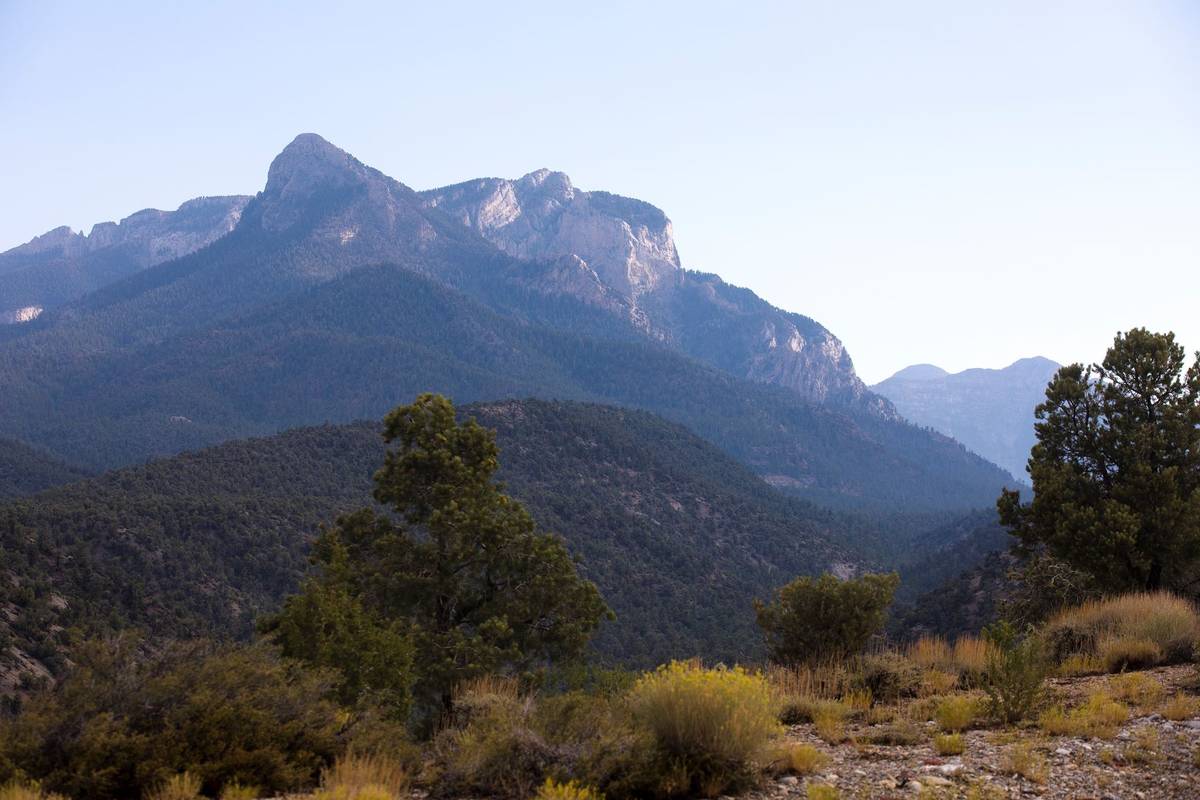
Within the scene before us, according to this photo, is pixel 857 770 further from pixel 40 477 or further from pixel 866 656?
pixel 40 477

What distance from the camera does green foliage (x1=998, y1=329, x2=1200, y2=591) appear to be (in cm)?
2005

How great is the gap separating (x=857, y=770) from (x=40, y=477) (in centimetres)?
11586

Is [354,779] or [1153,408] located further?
[1153,408]

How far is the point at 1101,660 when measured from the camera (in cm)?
1354

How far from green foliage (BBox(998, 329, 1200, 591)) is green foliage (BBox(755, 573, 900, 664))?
5.53 m

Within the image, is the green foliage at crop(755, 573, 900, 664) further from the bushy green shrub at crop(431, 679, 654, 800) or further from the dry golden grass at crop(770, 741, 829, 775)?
the bushy green shrub at crop(431, 679, 654, 800)

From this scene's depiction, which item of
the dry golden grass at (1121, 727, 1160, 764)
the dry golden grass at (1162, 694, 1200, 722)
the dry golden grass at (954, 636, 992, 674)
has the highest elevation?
the dry golden grass at (1121, 727, 1160, 764)

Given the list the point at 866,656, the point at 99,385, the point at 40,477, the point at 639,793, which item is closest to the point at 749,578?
the point at 40,477

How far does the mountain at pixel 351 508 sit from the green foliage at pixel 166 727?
42.5 inches

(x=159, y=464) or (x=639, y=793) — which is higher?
(x=639, y=793)

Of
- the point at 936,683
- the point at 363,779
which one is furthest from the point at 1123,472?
the point at 363,779

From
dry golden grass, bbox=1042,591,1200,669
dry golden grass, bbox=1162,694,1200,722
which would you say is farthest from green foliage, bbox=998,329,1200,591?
dry golden grass, bbox=1162,694,1200,722

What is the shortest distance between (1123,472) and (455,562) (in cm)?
1638

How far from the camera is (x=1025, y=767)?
Answer: 8305 mm
